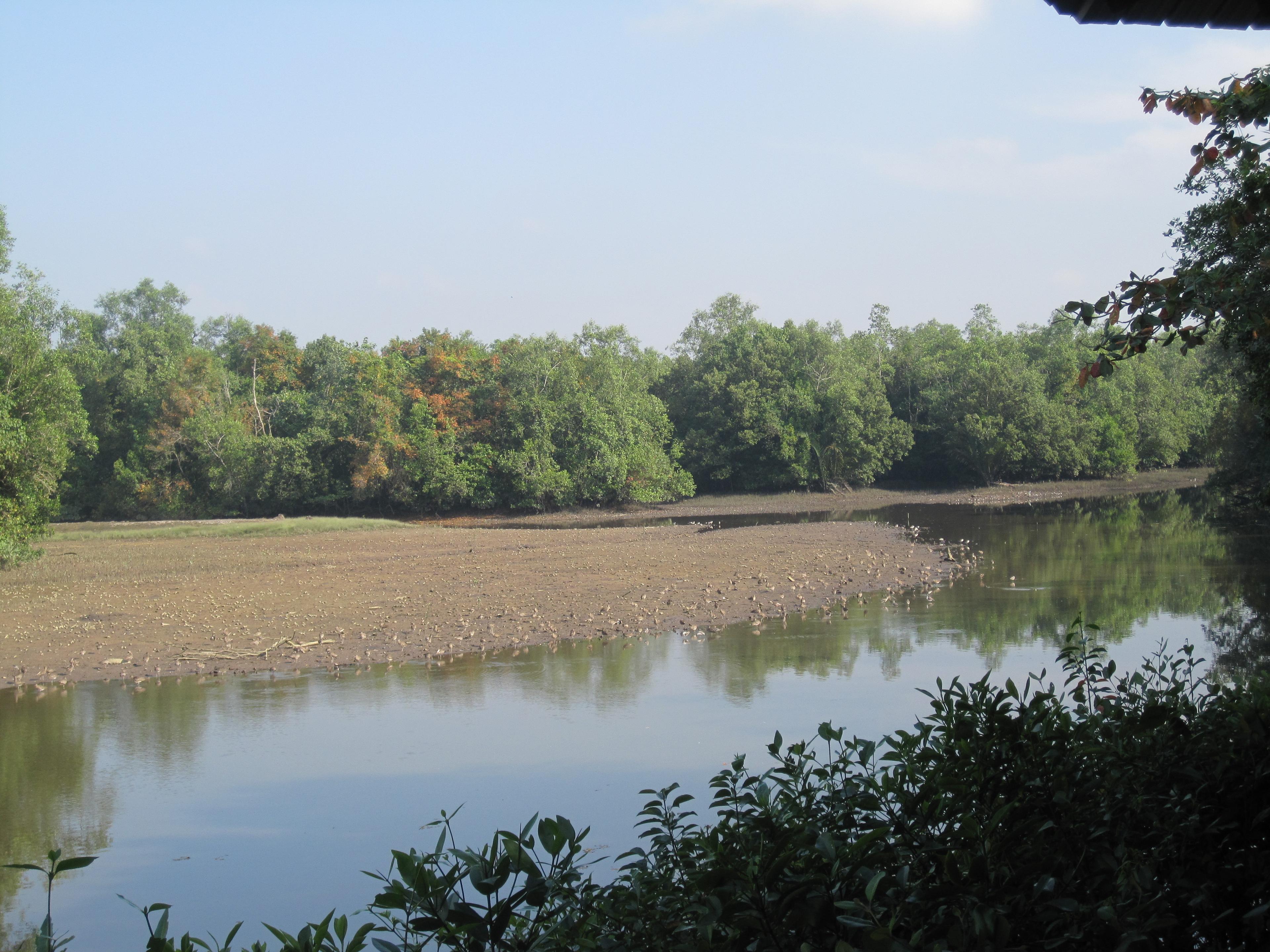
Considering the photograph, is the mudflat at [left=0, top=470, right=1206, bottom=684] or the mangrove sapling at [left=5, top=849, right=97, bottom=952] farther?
the mudflat at [left=0, top=470, right=1206, bottom=684]

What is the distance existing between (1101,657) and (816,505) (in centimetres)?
4403

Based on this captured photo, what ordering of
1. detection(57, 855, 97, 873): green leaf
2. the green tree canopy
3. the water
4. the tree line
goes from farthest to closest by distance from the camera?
the tree line → the green tree canopy → the water → detection(57, 855, 97, 873): green leaf

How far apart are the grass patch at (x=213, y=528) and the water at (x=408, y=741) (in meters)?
24.6

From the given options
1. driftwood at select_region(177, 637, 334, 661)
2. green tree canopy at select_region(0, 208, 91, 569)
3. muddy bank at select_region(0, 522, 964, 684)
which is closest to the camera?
driftwood at select_region(177, 637, 334, 661)

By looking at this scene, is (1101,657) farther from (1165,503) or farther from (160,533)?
(1165,503)

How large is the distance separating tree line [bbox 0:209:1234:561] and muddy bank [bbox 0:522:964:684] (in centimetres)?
1887

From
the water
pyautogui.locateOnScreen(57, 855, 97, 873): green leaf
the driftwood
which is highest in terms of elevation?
pyautogui.locateOnScreen(57, 855, 97, 873): green leaf

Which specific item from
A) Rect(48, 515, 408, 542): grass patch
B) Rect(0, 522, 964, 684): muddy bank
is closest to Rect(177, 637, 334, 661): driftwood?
Rect(0, 522, 964, 684): muddy bank

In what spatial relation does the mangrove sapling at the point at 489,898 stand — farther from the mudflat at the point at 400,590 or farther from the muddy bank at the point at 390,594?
the muddy bank at the point at 390,594

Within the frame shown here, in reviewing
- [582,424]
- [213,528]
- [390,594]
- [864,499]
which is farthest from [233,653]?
[864,499]

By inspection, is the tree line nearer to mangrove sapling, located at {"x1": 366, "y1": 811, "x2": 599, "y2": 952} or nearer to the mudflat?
the mudflat

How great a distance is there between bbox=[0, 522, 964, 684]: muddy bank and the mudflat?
60 mm

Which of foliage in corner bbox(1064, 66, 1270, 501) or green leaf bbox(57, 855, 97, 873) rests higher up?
foliage in corner bbox(1064, 66, 1270, 501)

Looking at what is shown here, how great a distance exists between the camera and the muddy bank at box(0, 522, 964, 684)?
14.1 m
